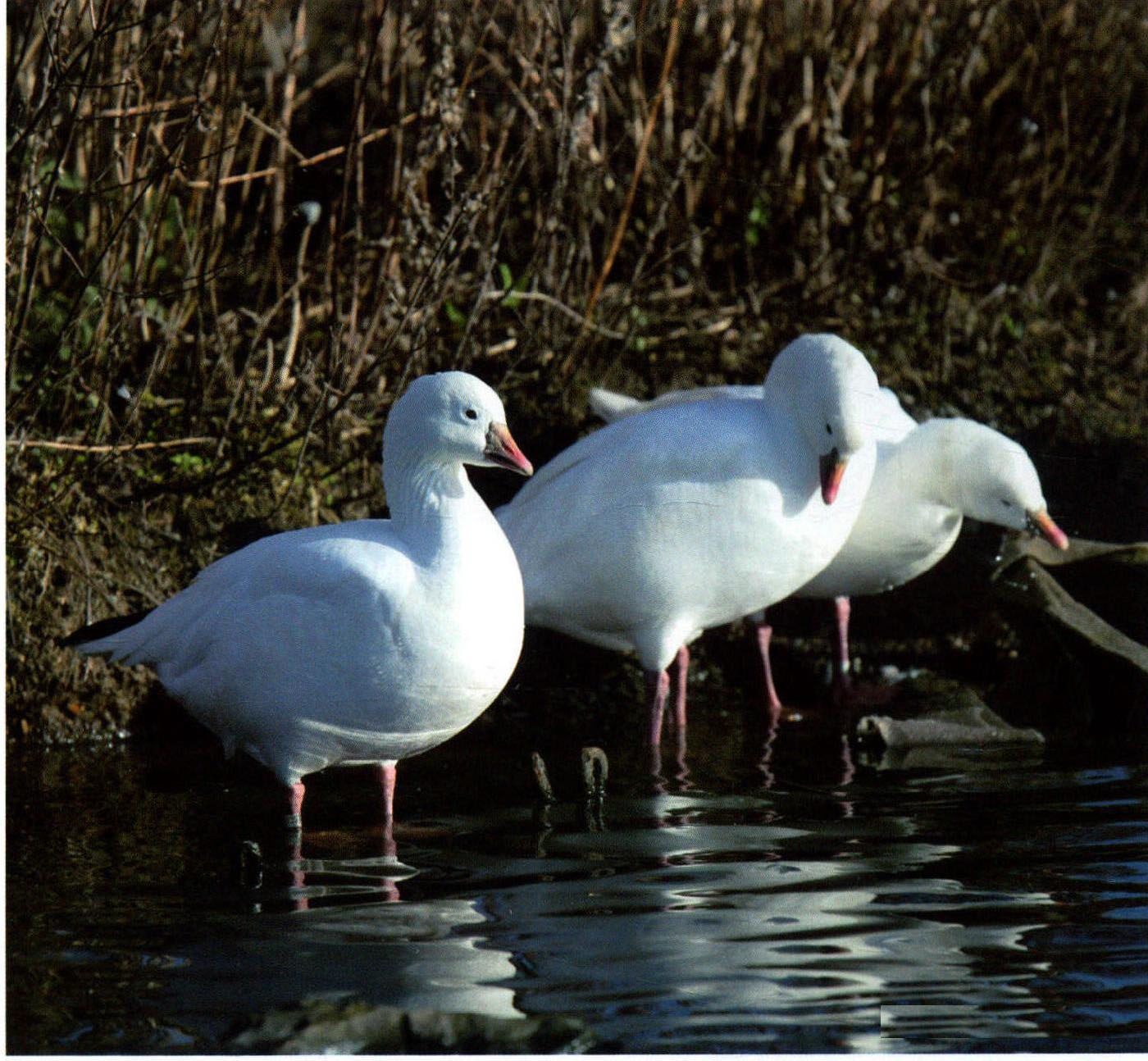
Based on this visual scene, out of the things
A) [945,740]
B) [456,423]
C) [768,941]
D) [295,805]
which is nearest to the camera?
[768,941]

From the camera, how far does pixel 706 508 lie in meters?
5.78

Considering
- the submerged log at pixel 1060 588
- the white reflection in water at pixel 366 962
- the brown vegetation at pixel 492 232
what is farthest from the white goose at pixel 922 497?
the white reflection in water at pixel 366 962

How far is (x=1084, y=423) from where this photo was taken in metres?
8.10

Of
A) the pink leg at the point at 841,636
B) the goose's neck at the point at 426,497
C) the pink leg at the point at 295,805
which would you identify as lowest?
the pink leg at the point at 295,805

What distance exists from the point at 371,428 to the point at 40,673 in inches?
66.4

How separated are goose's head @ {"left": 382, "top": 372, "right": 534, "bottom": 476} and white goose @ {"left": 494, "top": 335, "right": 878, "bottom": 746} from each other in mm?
992

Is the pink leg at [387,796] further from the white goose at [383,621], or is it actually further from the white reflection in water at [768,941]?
the white reflection in water at [768,941]

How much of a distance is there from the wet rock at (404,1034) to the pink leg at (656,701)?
2580mm

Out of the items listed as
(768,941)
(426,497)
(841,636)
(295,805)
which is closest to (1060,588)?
(841,636)

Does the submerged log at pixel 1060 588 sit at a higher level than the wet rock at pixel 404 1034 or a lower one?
higher

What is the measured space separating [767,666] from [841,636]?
388 millimetres

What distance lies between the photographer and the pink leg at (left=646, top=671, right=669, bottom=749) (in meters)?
6.02

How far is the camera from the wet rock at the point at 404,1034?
3395 millimetres

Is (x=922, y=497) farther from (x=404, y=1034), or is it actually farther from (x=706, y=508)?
(x=404, y=1034)
